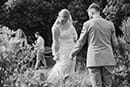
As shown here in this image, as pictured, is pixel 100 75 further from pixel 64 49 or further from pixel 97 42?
pixel 64 49

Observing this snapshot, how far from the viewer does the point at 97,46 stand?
5488mm

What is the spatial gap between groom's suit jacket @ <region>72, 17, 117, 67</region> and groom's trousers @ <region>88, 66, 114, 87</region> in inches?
4.8

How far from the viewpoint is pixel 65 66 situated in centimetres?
771

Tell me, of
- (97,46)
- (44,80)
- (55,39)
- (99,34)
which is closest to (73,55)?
(97,46)

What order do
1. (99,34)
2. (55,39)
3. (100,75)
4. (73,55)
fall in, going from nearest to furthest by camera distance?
(99,34) → (100,75) → (73,55) → (55,39)

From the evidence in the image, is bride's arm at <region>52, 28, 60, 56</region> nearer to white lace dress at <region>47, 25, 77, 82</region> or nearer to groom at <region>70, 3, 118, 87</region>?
white lace dress at <region>47, 25, 77, 82</region>

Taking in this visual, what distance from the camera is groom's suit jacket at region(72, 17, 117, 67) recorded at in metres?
5.45

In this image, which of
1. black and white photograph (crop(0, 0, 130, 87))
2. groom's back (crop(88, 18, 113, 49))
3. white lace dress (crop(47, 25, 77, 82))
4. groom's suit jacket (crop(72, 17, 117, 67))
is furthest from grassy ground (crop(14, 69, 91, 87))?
groom's back (crop(88, 18, 113, 49))

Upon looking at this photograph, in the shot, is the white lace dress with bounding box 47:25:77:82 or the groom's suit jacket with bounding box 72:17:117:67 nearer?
the groom's suit jacket with bounding box 72:17:117:67

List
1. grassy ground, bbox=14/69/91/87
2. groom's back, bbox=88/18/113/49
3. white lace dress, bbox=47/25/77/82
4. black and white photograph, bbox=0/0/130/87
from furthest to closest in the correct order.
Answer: white lace dress, bbox=47/25/77/82
groom's back, bbox=88/18/113/49
black and white photograph, bbox=0/0/130/87
grassy ground, bbox=14/69/91/87

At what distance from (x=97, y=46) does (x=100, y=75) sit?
512 mm

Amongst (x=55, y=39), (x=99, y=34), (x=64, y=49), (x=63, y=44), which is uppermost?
(x=99, y=34)

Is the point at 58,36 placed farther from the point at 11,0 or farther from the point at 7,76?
the point at 11,0

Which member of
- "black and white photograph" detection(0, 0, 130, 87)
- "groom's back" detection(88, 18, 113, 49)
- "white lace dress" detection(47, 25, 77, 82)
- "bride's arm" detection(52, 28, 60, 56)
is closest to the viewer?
"black and white photograph" detection(0, 0, 130, 87)
